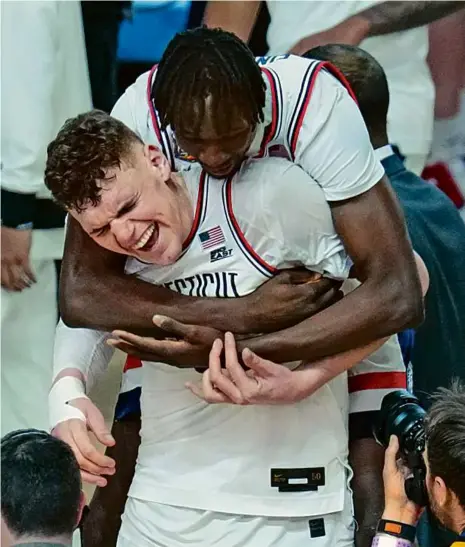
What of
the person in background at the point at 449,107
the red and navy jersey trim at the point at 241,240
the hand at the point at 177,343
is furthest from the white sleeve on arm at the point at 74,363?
the person in background at the point at 449,107

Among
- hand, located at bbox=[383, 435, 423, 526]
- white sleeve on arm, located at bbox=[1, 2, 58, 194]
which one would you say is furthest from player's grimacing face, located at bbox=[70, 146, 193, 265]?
white sleeve on arm, located at bbox=[1, 2, 58, 194]

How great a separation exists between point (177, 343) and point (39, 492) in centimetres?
20

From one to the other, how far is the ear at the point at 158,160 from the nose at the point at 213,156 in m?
0.06

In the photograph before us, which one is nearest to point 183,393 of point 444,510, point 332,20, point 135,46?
point 444,510

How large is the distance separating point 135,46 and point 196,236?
2.47ft

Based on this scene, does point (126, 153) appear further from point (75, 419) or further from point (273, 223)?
point (75, 419)

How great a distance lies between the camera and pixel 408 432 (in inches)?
44.1

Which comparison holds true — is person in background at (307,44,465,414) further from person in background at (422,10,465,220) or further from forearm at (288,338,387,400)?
forearm at (288,338,387,400)

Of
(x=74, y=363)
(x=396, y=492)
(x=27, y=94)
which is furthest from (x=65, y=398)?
(x=27, y=94)

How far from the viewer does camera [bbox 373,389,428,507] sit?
3.64 feet

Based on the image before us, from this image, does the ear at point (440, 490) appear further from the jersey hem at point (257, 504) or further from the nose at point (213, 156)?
the nose at point (213, 156)

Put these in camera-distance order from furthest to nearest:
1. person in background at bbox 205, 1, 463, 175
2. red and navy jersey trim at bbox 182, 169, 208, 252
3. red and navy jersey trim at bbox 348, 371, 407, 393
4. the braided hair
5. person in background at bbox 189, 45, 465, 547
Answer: person in background at bbox 205, 1, 463, 175
person in background at bbox 189, 45, 465, 547
red and navy jersey trim at bbox 348, 371, 407, 393
red and navy jersey trim at bbox 182, 169, 208, 252
the braided hair

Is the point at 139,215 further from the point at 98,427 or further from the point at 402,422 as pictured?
the point at 402,422

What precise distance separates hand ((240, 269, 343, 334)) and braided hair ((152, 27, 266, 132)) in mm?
165
